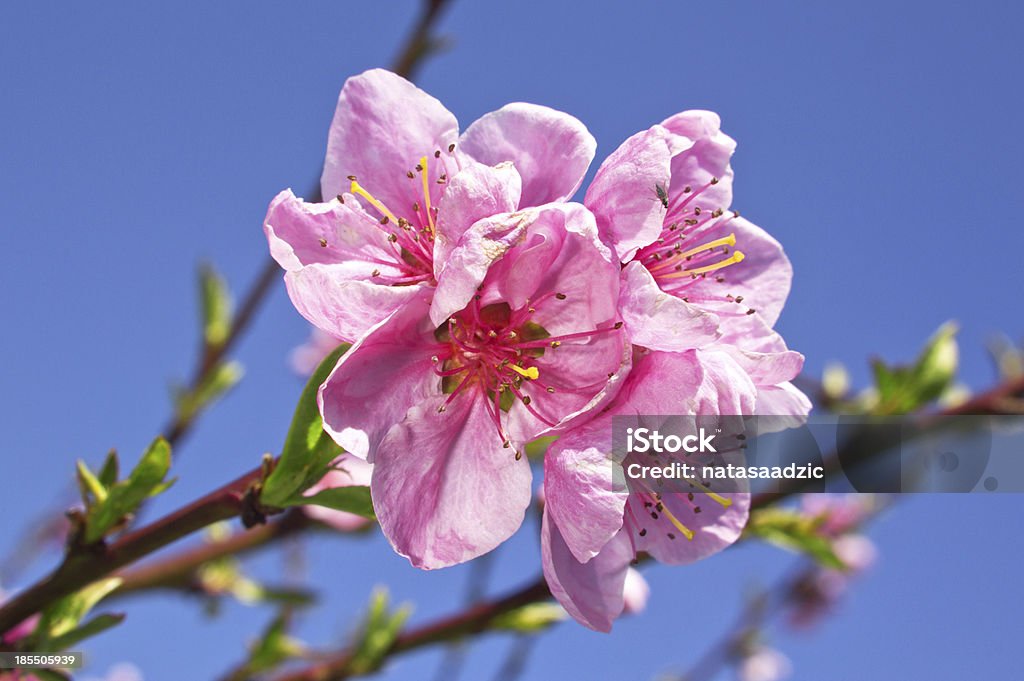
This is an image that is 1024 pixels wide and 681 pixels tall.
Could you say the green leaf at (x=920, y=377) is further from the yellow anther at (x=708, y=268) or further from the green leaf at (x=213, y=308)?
the green leaf at (x=213, y=308)

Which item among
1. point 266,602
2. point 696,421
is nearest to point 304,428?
point 696,421

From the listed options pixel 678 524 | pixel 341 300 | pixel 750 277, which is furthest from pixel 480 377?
pixel 750 277

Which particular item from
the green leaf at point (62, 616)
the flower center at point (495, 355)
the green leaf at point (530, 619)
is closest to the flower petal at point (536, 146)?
the flower center at point (495, 355)

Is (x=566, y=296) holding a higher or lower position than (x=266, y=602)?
higher

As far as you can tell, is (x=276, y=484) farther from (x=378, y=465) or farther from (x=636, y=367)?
(x=636, y=367)

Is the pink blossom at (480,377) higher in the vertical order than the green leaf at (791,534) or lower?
higher

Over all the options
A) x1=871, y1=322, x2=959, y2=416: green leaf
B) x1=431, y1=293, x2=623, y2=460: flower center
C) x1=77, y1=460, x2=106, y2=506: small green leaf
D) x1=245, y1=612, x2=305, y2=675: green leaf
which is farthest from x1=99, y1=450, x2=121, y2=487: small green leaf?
x1=871, y1=322, x2=959, y2=416: green leaf

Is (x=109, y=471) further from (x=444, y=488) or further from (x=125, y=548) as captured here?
(x=444, y=488)

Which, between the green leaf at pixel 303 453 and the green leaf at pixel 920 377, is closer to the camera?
the green leaf at pixel 303 453
